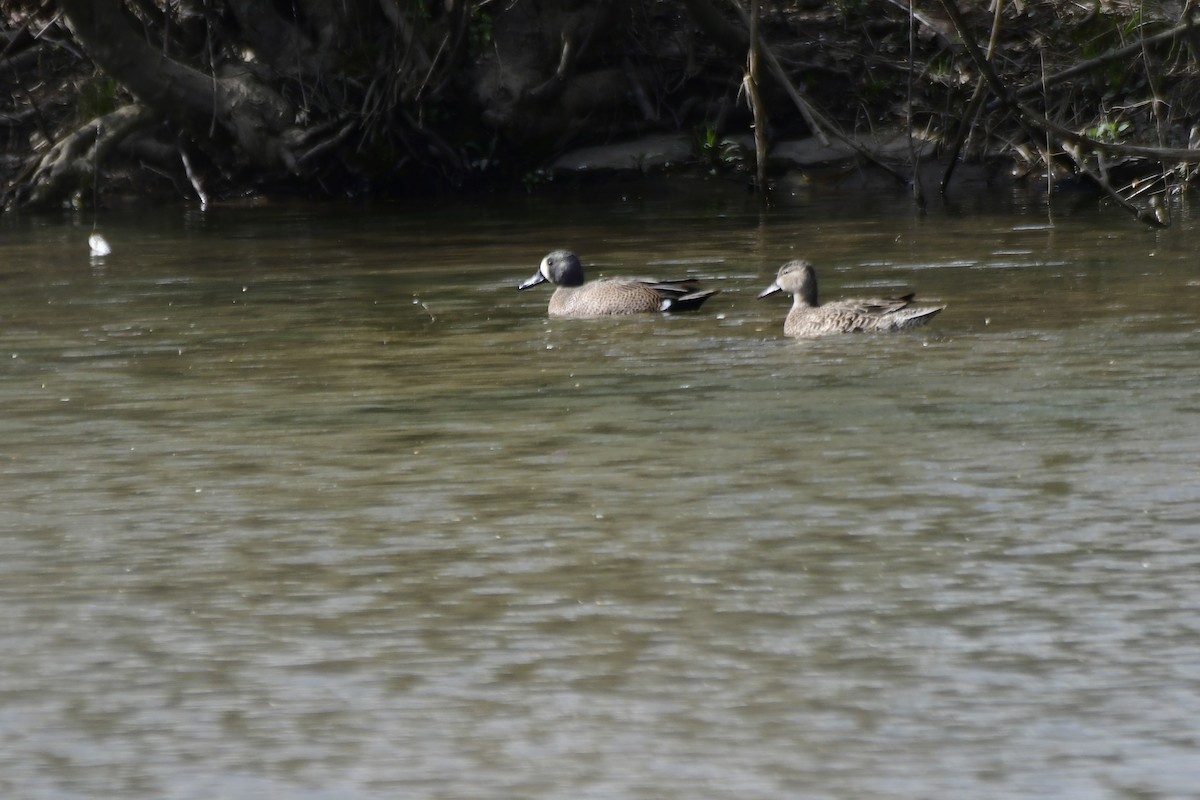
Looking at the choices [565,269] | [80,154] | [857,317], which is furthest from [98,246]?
[857,317]

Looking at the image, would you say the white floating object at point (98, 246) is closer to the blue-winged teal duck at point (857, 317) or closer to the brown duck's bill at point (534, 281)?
the brown duck's bill at point (534, 281)

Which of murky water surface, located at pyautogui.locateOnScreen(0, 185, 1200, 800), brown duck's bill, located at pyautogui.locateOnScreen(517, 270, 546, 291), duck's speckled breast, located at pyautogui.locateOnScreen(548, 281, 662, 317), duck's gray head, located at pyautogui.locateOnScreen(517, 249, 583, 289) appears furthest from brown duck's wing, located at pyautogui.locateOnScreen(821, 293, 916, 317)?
brown duck's bill, located at pyautogui.locateOnScreen(517, 270, 546, 291)

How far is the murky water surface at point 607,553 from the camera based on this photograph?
434cm

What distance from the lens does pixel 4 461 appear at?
24.3ft

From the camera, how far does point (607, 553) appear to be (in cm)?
580

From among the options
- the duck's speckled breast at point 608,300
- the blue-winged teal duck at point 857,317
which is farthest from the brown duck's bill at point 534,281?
the blue-winged teal duck at point 857,317

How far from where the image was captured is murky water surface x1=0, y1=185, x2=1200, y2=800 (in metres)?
4.34

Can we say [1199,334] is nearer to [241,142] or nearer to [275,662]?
[275,662]

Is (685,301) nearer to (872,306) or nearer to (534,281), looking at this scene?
(872,306)

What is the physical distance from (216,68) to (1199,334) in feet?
39.6

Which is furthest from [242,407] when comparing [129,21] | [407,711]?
[129,21]

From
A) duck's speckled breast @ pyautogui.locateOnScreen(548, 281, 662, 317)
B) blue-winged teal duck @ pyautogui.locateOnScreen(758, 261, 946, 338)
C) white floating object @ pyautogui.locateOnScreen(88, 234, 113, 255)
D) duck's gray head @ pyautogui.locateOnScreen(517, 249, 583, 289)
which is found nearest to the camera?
blue-winged teal duck @ pyautogui.locateOnScreen(758, 261, 946, 338)

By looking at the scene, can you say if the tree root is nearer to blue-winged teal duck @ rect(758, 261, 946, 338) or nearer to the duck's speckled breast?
the duck's speckled breast

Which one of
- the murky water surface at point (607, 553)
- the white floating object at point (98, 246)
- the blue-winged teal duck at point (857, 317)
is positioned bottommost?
the murky water surface at point (607, 553)
